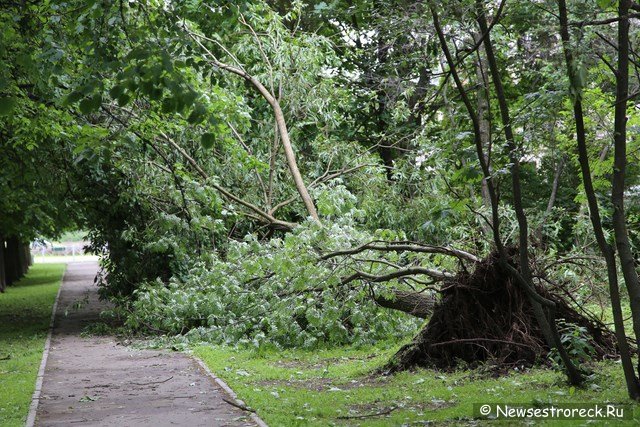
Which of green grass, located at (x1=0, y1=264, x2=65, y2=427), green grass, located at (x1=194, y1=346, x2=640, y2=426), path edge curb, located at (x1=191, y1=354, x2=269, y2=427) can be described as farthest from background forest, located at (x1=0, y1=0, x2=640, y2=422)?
green grass, located at (x1=0, y1=264, x2=65, y2=427)

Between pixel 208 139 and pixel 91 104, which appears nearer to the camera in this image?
pixel 208 139

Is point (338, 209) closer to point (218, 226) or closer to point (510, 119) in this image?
point (218, 226)

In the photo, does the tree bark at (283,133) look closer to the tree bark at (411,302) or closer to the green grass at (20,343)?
the tree bark at (411,302)

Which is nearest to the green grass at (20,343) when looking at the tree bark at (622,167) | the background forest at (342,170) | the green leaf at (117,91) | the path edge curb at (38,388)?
the path edge curb at (38,388)

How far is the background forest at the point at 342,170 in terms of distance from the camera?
8.12 meters

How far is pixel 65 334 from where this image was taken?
62.0 feet

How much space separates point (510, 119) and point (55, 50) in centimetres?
513

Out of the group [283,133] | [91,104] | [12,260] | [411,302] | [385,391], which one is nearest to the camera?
[91,104]

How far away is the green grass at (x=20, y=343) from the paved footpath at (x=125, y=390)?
25 centimetres

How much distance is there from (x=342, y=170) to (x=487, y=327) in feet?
26.9

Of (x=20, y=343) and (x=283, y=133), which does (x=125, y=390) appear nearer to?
(x=20, y=343)

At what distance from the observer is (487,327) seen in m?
11.1

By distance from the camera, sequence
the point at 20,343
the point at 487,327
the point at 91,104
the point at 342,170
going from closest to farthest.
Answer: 1. the point at 91,104
2. the point at 487,327
3. the point at 20,343
4. the point at 342,170

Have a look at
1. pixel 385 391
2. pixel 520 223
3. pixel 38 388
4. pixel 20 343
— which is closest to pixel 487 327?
pixel 385 391
